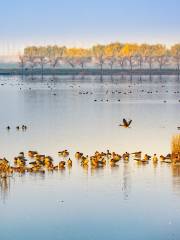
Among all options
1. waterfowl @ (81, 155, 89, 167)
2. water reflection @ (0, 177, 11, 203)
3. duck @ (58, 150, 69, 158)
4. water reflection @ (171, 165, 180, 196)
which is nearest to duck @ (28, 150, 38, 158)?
duck @ (58, 150, 69, 158)

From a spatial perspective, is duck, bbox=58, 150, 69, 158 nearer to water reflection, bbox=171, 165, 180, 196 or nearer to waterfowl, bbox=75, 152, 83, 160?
waterfowl, bbox=75, 152, 83, 160

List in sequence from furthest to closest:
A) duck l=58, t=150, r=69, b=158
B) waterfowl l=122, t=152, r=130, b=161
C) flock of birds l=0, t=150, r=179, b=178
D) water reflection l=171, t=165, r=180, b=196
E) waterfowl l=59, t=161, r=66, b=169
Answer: duck l=58, t=150, r=69, b=158 < waterfowl l=122, t=152, r=130, b=161 < waterfowl l=59, t=161, r=66, b=169 < flock of birds l=0, t=150, r=179, b=178 < water reflection l=171, t=165, r=180, b=196

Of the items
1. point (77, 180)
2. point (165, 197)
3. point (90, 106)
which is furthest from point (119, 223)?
point (90, 106)

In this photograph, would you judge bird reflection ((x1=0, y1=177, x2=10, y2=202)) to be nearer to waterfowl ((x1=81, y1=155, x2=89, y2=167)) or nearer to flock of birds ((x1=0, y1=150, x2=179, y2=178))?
flock of birds ((x1=0, y1=150, x2=179, y2=178))

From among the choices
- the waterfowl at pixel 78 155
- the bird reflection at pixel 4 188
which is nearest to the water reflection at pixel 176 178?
the waterfowl at pixel 78 155

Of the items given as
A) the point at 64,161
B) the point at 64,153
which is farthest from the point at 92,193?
the point at 64,153

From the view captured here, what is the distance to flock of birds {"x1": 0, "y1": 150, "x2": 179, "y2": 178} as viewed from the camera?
30469 millimetres

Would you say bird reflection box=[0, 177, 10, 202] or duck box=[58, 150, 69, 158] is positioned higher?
duck box=[58, 150, 69, 158]

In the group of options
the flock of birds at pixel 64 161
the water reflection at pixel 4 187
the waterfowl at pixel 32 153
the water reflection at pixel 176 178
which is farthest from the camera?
the waterfowl at pixel 32 153

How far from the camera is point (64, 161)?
32656 mm

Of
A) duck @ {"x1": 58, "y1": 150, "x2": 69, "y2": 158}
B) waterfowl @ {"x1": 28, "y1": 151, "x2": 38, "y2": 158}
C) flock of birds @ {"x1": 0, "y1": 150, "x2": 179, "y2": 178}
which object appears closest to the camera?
flock of birds @ {"x1": 0, "y1": 150, "x2": 179, "y2": 178}

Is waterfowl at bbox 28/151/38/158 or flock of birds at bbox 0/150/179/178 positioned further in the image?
waterfowl at bbox 28/151/38/158

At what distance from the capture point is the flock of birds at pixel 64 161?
30.5 meters

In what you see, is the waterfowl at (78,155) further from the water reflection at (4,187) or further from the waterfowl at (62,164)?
the water reflection at (4,187)
